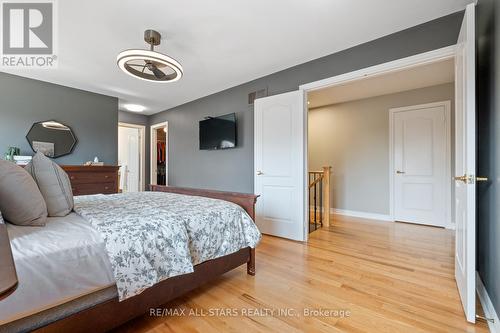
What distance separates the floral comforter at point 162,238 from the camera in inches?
48.3

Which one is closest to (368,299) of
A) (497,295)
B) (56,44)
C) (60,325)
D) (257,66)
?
(497,295)

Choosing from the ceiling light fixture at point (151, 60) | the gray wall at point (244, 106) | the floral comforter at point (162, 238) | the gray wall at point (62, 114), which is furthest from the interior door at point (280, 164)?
the gray wall at point (62, 114)

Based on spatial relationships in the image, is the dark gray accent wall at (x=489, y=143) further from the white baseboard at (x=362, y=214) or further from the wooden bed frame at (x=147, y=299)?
the white baseboard at (x=362, y=214)

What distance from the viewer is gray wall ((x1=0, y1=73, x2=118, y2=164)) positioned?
342 cm

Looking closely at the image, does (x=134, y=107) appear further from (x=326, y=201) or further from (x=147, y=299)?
(x=147, y=299)

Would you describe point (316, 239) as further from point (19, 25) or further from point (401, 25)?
point (19, 25)

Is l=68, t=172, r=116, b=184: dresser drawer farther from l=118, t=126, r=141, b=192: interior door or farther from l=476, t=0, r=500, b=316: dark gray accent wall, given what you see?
l=476, t=0, r=500, b=316: dark gray accent wall

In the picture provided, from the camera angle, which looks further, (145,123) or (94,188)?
(145,123)

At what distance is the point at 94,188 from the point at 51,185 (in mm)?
2636

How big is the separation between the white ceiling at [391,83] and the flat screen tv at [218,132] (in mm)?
1659

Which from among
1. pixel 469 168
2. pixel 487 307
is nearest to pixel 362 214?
pixel 487 307

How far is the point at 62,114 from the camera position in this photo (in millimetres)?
3928

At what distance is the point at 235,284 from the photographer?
2021 millimetres

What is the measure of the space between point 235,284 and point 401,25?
9.86ft
